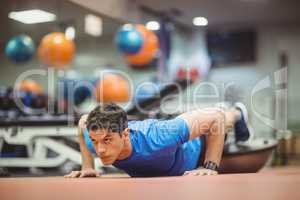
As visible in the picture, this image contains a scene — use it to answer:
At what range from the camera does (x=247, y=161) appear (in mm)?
1811

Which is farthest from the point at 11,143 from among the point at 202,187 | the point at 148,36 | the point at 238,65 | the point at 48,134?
the point at 238,65

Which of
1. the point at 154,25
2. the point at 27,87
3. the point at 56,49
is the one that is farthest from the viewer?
the point at 154,25

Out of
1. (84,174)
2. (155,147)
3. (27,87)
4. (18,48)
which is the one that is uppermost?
(18,48)

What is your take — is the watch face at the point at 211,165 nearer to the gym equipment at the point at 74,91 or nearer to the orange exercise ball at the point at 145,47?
the orange exercise ball at the point at 145,47

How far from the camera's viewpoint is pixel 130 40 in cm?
374

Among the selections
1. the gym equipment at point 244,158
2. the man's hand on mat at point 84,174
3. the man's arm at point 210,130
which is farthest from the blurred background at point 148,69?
the man's hand on mat at point 84,174

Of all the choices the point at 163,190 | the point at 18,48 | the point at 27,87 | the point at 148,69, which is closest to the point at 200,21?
the point at 148,69

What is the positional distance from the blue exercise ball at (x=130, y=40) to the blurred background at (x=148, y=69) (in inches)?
0.5

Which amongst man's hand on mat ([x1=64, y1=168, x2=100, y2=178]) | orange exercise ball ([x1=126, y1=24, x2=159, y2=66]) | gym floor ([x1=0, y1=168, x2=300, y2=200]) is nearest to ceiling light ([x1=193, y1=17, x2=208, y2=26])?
orange exercise ball ([x1=126, y1=24, x2=159, y2=66])

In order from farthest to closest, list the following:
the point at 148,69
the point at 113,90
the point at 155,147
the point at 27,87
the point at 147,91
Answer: the point at 148,69 < the point at 27,87 < the point at 113,90 < the point at 147,91 < the point at 155,147

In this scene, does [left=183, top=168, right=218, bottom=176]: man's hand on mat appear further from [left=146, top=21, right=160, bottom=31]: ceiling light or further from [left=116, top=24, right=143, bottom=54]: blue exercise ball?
[left=146, top=21, right=160, bottom=31]: ceiling light

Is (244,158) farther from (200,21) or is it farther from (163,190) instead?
(200,21)

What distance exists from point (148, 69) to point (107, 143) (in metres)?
5.05

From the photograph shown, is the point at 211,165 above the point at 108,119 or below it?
below
